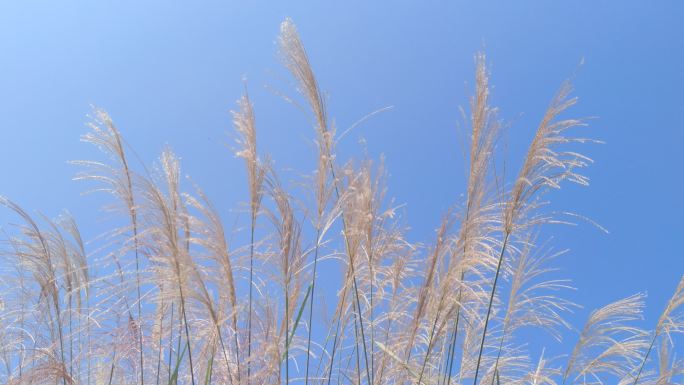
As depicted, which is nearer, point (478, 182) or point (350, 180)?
point (478, 182)

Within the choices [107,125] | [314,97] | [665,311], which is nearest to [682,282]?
[665,311]

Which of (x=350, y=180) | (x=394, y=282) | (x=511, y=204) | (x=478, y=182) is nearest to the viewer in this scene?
(x=511, y=204)

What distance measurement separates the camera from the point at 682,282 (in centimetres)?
314

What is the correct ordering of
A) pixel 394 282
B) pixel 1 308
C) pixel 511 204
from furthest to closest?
pixel 1 308, pixel 394 282, pixel 511 204

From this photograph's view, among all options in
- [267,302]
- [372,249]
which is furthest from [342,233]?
[267,302]

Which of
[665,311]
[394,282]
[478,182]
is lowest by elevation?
[665,311]

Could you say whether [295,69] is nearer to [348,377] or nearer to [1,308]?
[348,377]

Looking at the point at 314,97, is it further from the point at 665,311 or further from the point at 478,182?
the point at 665,311

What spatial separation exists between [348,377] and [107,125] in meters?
1.73

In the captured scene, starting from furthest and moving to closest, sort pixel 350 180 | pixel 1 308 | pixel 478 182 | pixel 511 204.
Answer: pixel 1 308
pixel 350 180
pixel 478 182
pixel 511 204

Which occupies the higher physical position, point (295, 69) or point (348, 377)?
point (295, 69)

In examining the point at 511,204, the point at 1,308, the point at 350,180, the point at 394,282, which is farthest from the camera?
the point at 1,308

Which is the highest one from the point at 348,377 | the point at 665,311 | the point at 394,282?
the point at 394,282

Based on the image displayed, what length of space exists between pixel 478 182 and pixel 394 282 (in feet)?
2.69
